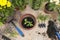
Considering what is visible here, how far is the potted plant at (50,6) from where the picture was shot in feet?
5.89

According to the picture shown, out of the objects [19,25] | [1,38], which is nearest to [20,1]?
[19,25]

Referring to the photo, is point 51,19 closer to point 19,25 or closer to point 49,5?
point 49,5

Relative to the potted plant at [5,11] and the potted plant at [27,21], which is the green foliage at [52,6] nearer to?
the potted plant at [27,21]

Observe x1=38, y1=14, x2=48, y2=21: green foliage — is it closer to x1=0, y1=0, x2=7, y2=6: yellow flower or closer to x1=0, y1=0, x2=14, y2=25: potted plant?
x1=0, y1=0, x2=14, y2=25: potted plant

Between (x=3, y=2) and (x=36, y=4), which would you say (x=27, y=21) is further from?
(x=3, y=2)

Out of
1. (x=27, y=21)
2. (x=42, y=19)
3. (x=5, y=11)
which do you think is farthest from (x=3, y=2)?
(x=42, y=19)

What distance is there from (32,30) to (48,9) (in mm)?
236

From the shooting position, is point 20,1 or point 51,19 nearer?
point 20,1

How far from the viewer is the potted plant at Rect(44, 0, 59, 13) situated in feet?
5.89

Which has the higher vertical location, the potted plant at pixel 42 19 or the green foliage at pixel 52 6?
the green foliage at pixel 52 6

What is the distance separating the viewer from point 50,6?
1831 mm

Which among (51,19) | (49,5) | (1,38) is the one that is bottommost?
(1,38)

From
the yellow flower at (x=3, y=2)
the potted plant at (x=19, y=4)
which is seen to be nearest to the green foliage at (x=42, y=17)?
the potted plant at (x=19, y=4)

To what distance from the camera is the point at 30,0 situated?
5.82ft
